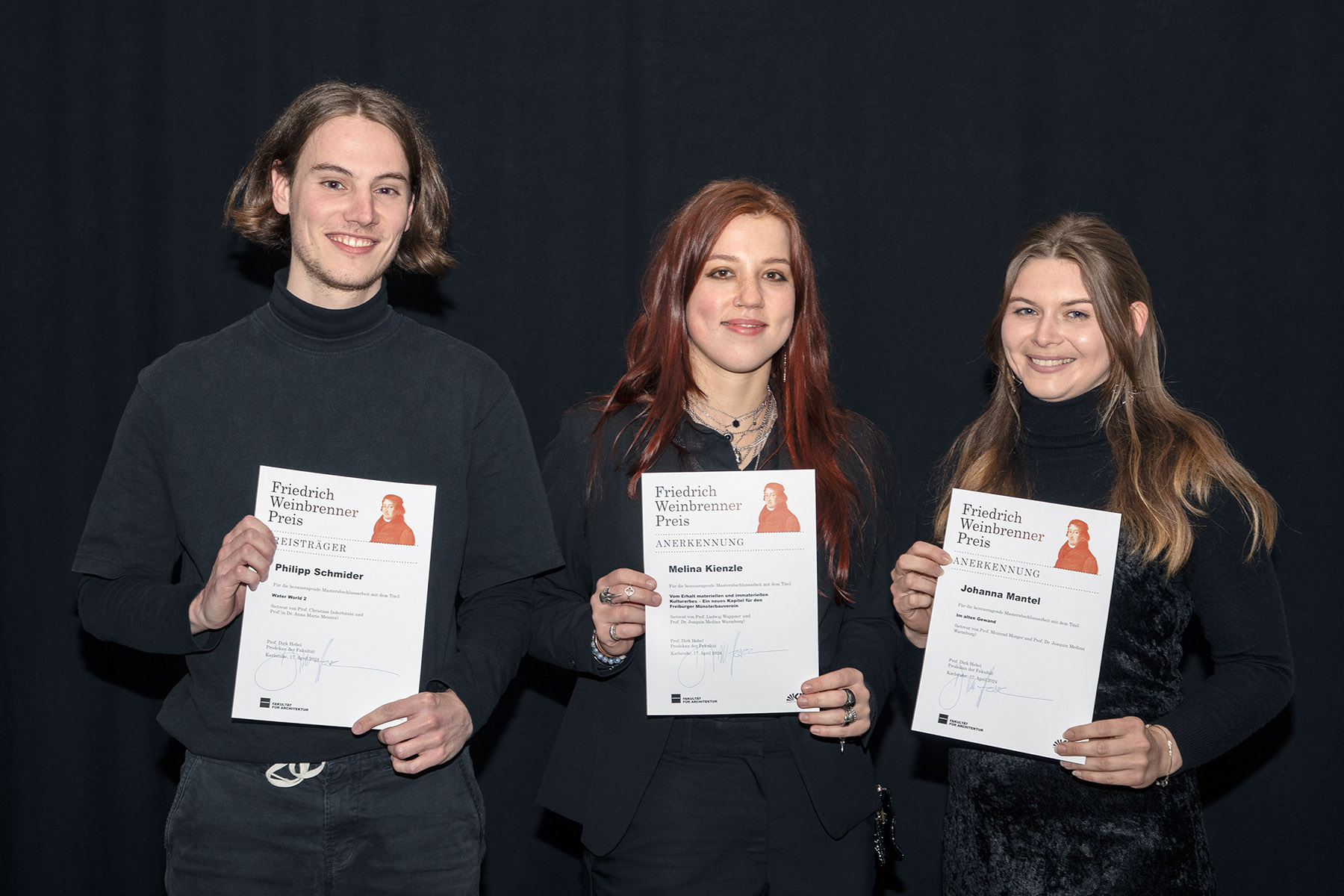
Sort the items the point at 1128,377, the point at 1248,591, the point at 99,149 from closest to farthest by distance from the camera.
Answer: the point at 1248,591 < the point at 1128,377 < the point at 99,149

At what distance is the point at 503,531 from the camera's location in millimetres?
1946

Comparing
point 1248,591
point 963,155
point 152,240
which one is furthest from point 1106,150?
point 152,240

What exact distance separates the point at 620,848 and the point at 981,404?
1.96 meters

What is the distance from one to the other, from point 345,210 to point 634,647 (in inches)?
39.3

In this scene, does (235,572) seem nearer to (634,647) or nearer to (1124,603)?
(634,647)

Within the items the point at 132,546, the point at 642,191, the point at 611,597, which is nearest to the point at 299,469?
the point at 132,546

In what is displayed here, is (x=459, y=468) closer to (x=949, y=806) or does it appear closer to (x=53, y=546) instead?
(x=949, y=806)

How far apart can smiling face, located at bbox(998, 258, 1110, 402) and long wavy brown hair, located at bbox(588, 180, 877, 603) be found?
378mm

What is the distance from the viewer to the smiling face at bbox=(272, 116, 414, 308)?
189 cm

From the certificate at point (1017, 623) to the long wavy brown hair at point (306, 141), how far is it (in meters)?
1.22

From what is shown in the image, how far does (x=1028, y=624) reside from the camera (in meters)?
1.85
